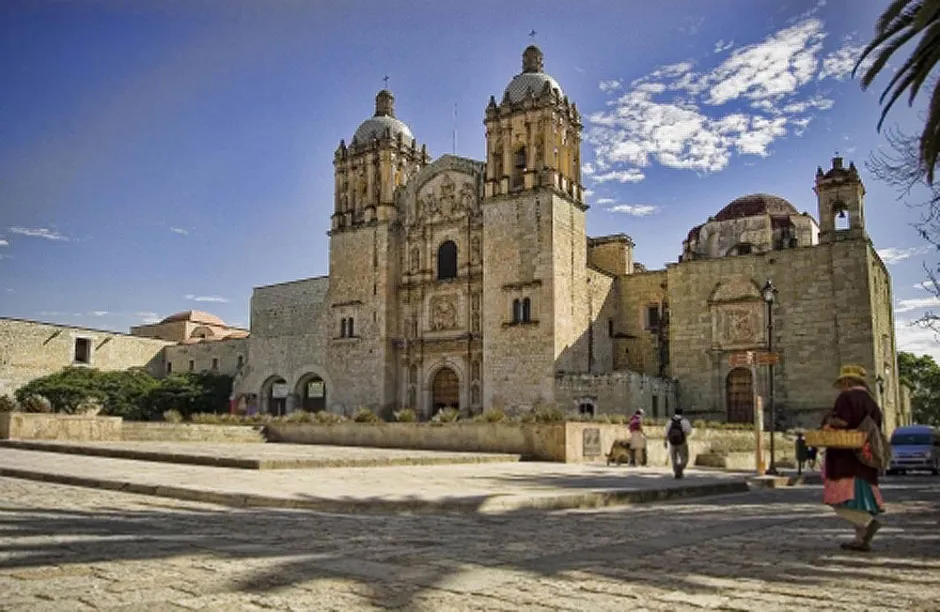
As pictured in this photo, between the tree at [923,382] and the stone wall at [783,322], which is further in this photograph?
the tree at [923,382]

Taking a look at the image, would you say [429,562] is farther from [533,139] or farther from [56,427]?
[533,139]

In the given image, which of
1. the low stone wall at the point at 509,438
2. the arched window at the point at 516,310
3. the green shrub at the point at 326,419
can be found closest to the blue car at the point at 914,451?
the low stone wall at the point at 509,438

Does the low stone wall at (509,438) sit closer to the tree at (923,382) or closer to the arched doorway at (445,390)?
the arched doorway at (445,390)

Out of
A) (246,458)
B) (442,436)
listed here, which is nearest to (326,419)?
(442,436)

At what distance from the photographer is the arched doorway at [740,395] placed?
2947 centimetres

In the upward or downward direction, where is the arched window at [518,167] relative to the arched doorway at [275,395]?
upward

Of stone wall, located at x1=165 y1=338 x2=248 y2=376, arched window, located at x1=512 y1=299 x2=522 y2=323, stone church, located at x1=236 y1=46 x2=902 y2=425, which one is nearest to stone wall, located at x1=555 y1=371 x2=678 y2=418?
stone church, located at x1=236 y1=46 x2=902 y2=425

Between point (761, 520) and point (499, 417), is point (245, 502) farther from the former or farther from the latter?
point (499, 417)

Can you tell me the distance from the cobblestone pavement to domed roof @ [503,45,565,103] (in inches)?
1059

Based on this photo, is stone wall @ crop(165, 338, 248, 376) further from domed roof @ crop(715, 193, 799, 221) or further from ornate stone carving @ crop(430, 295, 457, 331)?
domed roof @ crop(715, 193, 799, 221)

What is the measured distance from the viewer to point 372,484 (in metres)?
10.1

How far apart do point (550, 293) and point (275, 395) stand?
674 inches

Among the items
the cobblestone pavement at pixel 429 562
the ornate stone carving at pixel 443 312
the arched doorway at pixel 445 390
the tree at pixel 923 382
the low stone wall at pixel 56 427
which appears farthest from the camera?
the tree at pixel 923 382

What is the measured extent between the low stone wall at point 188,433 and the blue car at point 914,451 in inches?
723
